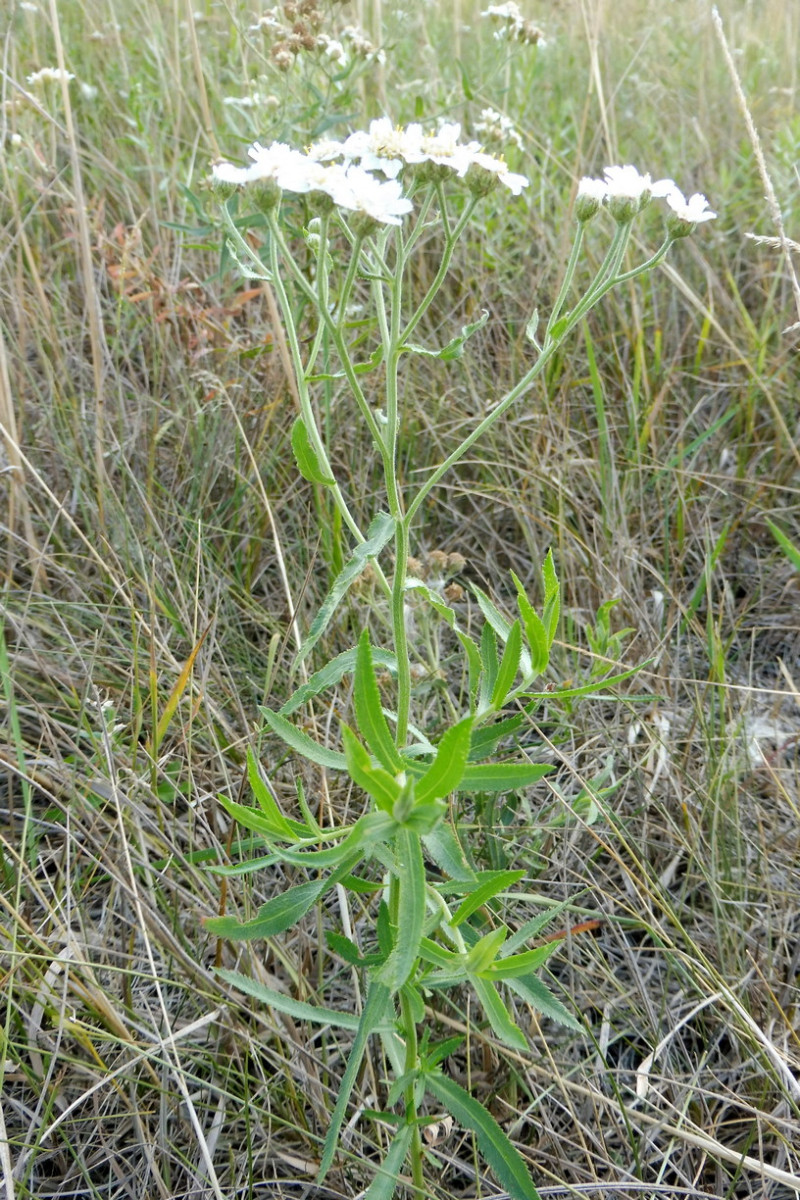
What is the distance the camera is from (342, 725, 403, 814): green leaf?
3.26ft

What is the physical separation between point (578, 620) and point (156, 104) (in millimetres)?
2436

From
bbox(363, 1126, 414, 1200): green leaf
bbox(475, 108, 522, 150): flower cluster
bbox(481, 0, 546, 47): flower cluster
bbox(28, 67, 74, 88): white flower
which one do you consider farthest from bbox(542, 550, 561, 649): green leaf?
bbox(481, 0, 546, 47): flower cluster

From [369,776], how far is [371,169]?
75 centimetres

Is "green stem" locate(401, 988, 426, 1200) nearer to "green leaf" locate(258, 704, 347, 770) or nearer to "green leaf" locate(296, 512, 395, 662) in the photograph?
"green leaf" locate(258, 704, 347, 770)

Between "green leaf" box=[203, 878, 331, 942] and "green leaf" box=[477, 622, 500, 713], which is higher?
"green leaf" box=[477, 622, 500, 713]

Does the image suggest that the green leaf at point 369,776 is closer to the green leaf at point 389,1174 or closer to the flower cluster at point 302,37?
the green leaf at point 389,1174

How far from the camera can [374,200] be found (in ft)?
3.85

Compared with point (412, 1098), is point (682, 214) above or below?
above

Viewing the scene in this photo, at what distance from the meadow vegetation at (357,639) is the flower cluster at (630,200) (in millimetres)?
456

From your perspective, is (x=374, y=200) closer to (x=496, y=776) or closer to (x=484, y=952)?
(x=496, y=776)

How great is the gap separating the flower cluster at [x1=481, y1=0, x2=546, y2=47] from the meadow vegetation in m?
0.06

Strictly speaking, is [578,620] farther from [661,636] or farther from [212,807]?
[212,807]

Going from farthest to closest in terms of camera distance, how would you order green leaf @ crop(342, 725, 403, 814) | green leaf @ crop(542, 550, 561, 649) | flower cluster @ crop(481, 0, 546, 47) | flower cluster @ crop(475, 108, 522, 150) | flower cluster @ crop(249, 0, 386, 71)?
flower cluster @ crop(481, 0, 546, 47) → flower cluster @ crop(475, 108, 522, 150) → flower cluster @ crop(249, 0, 386, 71) → green leaf @ crop(542, 550, 561, 649) → green leaf @ crop(342, 725, 403, 814)

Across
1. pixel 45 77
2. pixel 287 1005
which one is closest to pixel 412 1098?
pixel 287 1005
